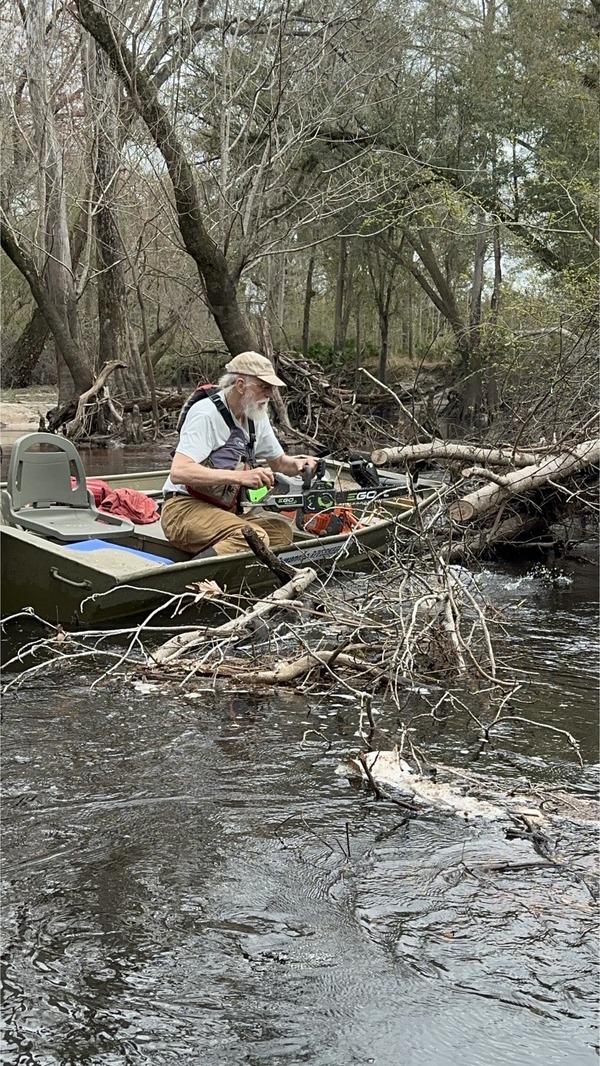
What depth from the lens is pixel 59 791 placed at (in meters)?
4.41

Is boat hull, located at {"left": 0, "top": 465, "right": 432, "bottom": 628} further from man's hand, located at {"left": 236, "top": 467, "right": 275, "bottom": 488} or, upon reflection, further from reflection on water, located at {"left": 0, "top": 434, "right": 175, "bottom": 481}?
reflection on water, located at {"left": 0, "top": 434, "right": 175, "bottom": 481}

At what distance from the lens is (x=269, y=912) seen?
11.5 feet

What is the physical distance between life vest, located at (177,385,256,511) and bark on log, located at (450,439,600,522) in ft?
5.38

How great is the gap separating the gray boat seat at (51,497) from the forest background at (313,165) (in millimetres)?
3545

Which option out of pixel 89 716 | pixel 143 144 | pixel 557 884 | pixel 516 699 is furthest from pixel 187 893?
pixel 143 144

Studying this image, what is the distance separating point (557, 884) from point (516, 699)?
2.26 meters

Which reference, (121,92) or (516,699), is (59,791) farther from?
(121,92)

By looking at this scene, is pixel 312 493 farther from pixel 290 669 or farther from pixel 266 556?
pixel 290 669

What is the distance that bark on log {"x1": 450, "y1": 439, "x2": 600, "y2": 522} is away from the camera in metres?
7.97

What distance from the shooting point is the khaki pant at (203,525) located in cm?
716

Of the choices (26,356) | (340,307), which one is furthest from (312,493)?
(340,307)

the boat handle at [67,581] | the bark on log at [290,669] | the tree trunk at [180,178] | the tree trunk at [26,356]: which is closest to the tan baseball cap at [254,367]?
the boat handle at [67,581]

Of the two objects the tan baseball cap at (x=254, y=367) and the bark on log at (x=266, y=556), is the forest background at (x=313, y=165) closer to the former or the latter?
the tan baseball cap at (x=254, y=367)

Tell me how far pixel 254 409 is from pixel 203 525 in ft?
2.78
